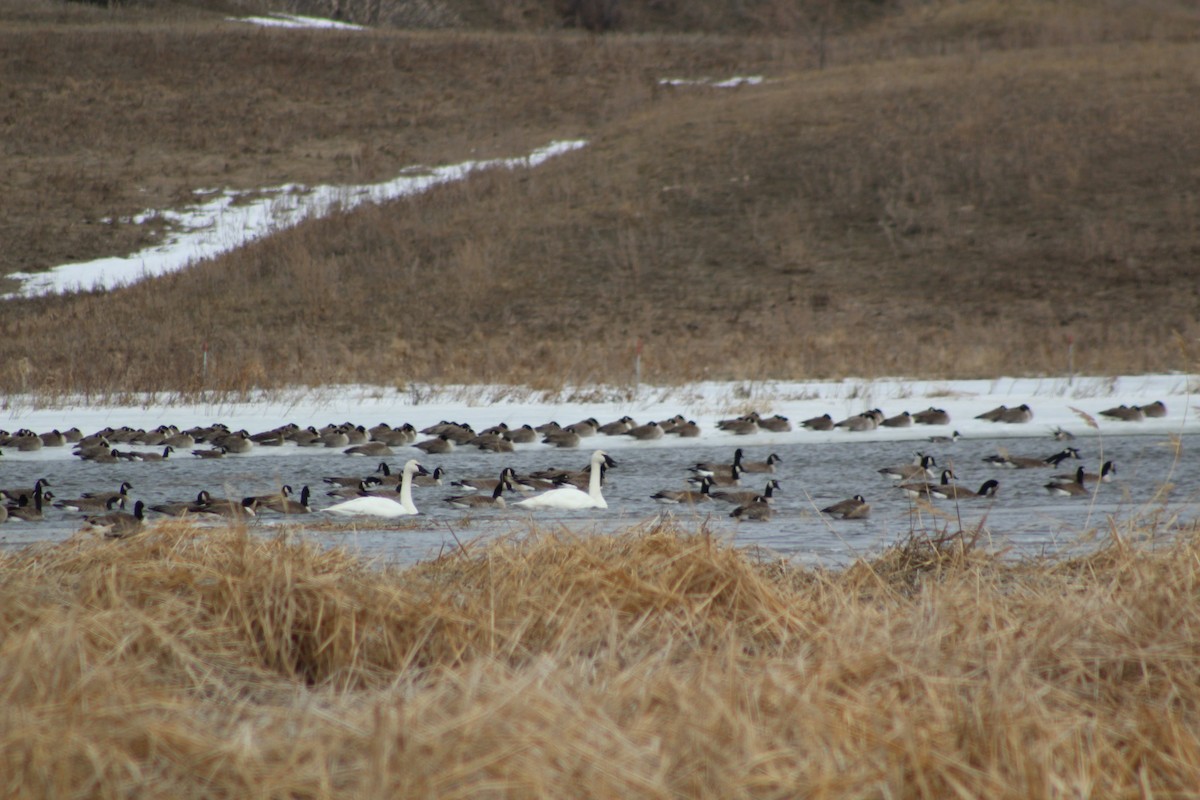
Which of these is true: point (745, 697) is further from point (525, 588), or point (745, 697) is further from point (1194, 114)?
point (1194, 114)

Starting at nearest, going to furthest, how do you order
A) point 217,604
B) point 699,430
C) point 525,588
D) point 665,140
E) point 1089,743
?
point 1089,743
point 217,604
point 525,588
point 699,430
point 665,140

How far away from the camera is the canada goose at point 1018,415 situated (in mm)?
19172

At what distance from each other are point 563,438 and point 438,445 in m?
1.88

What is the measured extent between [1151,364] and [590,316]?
1481 cm

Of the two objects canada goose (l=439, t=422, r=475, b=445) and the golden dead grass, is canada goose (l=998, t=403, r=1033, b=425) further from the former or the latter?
the golden dead grass

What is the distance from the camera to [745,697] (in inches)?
175

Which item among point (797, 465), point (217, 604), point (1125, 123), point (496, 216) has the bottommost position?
point (797, 465)

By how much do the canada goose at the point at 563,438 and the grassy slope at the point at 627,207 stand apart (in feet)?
20.6

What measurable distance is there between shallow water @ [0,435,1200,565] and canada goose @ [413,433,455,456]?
15cm

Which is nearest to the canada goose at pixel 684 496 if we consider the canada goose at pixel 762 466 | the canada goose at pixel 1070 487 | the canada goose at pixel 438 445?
the canada goose at pixel 762 466

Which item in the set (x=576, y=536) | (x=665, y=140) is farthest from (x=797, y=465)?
(x=665, y=140)


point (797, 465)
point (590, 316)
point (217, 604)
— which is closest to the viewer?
point (217, 604)

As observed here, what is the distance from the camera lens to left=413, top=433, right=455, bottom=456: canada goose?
17.5 metres

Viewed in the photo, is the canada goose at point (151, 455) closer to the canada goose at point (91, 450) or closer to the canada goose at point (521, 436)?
the canada goose at point (91, 450)
